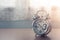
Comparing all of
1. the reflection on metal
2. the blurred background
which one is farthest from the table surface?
A: the blurred background

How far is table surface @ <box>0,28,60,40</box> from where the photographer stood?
1.23 metres

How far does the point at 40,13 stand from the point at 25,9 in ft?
0.53

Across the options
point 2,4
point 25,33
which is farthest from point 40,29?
point 2,4

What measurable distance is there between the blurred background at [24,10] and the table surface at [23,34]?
0.16m

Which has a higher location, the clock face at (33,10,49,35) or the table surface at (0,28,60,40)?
the clock face at (33,10,49,35)

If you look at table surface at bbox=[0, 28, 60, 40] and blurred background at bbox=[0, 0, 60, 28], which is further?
blurred background at bbox=[0, 0, 60, 28]

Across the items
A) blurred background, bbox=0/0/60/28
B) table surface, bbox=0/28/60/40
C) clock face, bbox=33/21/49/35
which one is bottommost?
table surface, bbox=0/28/60/40

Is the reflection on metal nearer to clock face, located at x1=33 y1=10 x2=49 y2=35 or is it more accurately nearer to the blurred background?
clock face, located at x1=33 y1=10 x2=49 y2=35

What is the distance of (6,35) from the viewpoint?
1272 mm

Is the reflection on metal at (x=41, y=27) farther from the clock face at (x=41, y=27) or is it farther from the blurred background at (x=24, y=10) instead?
the blurred background at (x=24, y=10)

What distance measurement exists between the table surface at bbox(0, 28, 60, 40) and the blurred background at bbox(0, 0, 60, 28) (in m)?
0.16

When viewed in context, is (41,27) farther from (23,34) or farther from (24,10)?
(24,10)

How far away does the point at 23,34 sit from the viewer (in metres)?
1.29

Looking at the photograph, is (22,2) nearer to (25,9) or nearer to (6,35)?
(25,9)
